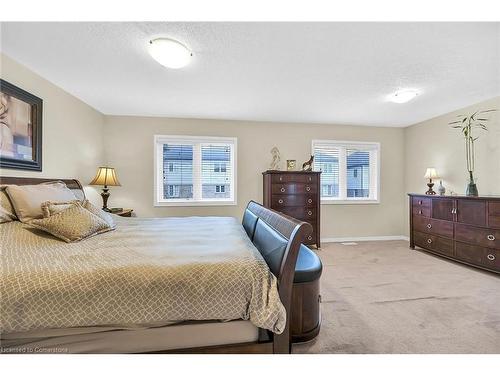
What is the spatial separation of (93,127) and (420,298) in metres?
4.84

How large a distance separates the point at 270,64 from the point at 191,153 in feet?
8.16

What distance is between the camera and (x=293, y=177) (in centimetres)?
409

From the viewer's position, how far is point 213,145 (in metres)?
4.43

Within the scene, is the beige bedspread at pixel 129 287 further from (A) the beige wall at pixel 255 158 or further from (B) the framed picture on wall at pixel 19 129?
(A) the beige wall at pixel 255 158

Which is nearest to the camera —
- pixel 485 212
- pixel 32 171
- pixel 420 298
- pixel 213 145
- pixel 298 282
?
pixel 298 282

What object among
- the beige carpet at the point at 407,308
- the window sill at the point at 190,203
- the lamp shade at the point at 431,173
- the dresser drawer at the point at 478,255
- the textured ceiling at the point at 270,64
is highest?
the textured ceiling at the point at 270,64

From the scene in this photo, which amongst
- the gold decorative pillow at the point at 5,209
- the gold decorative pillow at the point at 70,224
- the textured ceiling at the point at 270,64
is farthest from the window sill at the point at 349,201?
the gold decorative pillow at the point at 5,209

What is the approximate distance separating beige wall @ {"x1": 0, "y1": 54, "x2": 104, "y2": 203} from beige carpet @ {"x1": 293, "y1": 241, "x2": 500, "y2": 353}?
3.33 m

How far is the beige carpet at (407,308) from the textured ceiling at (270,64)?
7.45 feet

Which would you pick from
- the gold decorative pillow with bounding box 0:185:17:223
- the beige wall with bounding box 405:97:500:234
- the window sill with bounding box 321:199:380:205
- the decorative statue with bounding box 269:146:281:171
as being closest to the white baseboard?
the window sill with bounding box 321:199:380:205

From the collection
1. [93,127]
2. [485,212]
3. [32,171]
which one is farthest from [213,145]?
[485,212]

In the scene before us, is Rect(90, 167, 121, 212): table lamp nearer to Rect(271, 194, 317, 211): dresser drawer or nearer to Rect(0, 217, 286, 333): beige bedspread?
Rect(0, 217, 286, 333): beige bedspread

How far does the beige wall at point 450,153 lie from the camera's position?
3367mm
